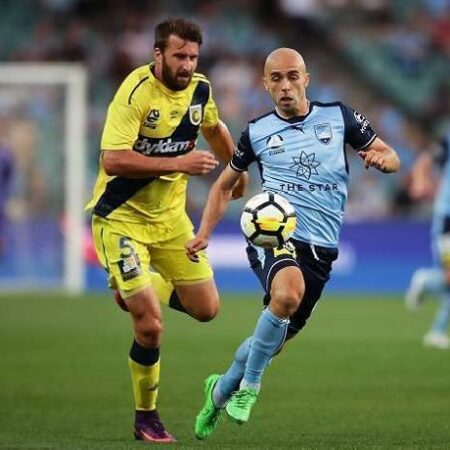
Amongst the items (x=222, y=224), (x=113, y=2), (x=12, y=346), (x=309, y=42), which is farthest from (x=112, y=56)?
(x=12, y=346)

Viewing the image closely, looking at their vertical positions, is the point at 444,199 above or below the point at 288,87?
below

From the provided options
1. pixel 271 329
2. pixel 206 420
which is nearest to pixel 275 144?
pixel 271 329

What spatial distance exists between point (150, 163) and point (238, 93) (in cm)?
1675

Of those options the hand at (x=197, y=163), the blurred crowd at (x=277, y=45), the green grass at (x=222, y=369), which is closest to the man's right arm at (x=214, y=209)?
the hand at (x=197, y=163)

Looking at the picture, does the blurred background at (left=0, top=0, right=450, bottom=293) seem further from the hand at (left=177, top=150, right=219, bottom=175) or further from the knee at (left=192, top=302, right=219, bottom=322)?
the hand at (left=177, top=150, right=219, bottom=175)

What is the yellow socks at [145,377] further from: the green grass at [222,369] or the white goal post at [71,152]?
the white goal post at [71,152]

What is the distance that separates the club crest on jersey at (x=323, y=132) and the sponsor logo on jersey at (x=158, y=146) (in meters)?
0.95

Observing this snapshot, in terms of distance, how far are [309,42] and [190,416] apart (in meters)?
17.3

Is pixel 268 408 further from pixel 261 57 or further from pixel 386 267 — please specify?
pixel 261 57

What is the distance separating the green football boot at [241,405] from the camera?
756 centimetres

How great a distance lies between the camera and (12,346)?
46.9 ft

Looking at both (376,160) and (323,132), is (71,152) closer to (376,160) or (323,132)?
(323,132)

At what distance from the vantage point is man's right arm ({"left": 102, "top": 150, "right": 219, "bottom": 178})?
7.92 meters

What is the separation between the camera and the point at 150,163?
26.9ft
